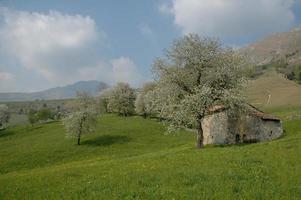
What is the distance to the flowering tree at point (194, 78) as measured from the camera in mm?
49875

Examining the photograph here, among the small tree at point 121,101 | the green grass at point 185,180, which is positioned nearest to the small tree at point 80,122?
the small tree at point 121,101

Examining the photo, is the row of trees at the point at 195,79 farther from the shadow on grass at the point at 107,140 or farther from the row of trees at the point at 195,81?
the shadow on grass at the point at 107,140

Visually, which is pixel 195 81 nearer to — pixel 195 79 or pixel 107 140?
pixel 195 79

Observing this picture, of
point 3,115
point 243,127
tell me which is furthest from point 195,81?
point 3,115

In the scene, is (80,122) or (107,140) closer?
(80,122)

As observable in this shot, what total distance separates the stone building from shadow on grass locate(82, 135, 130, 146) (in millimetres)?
30701

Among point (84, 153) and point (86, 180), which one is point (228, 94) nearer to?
point (86, 180)

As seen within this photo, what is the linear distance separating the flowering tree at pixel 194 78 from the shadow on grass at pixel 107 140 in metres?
33.8

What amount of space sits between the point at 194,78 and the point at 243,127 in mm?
9977

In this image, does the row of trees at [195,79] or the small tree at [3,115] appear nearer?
the row of trees at [195,79]

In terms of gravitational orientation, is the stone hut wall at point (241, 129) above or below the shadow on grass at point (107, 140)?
above

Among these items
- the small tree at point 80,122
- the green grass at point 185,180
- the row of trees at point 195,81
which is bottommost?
the green grass at point 185,180

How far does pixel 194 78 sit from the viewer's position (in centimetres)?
5128

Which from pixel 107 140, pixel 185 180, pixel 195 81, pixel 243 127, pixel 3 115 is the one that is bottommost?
pixel 107 140
